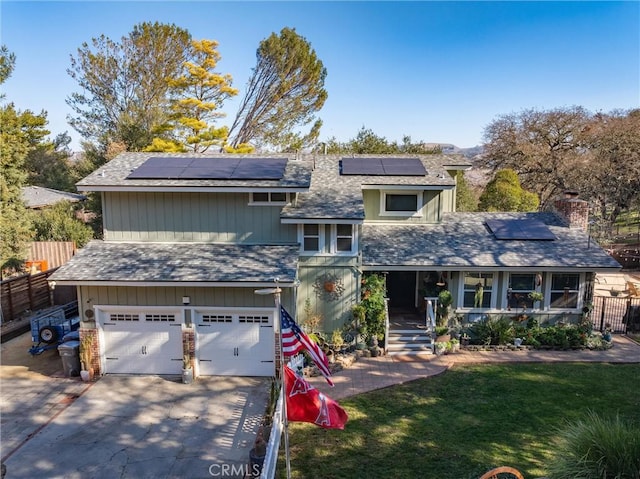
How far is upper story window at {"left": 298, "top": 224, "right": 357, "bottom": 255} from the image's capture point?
546 inches

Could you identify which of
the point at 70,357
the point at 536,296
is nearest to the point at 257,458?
the point at 70,357

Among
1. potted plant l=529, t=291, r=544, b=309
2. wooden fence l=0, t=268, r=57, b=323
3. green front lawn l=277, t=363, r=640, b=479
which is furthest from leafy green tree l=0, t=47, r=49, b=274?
potted plant l=529, t=291, r=544, b=309

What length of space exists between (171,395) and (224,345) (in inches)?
77.2

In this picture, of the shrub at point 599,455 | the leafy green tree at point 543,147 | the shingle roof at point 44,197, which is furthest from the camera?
the leafy green tree at point 543,147

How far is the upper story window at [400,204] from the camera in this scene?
55.0 feet

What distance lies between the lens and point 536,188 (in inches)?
1388

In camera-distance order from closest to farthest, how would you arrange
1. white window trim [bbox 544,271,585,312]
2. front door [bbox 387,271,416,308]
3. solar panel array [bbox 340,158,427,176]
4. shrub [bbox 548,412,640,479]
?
1. shrub [bbox 548,412,640,479]
2. white window trim [bbox 544,271,585,312]
3. solar panel array [bbox 340,158,427,176]
4. front door [bbox 387,271,416,308]

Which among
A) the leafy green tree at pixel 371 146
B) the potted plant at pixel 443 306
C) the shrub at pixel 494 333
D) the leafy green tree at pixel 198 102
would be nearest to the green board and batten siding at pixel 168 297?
the potted plant at pixel 443 306

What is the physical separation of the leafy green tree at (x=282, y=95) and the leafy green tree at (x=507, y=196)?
48.1 ft

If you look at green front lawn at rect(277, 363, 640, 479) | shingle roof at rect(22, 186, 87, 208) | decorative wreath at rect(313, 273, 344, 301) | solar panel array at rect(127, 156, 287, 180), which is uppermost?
solar panel array at rect(127, 156, 287, 180)

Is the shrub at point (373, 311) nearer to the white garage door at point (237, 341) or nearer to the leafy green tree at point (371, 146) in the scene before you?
the white garage door at point (237, 341)

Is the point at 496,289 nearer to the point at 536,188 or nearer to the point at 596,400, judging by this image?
the point at 596,400

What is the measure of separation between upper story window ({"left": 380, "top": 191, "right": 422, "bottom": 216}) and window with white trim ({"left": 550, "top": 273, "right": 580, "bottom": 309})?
5.52 metres

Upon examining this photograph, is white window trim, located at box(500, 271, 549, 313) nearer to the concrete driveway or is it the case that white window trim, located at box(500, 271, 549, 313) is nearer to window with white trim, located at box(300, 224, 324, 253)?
window with white trim, located at box(300, 224, 324, 253)
